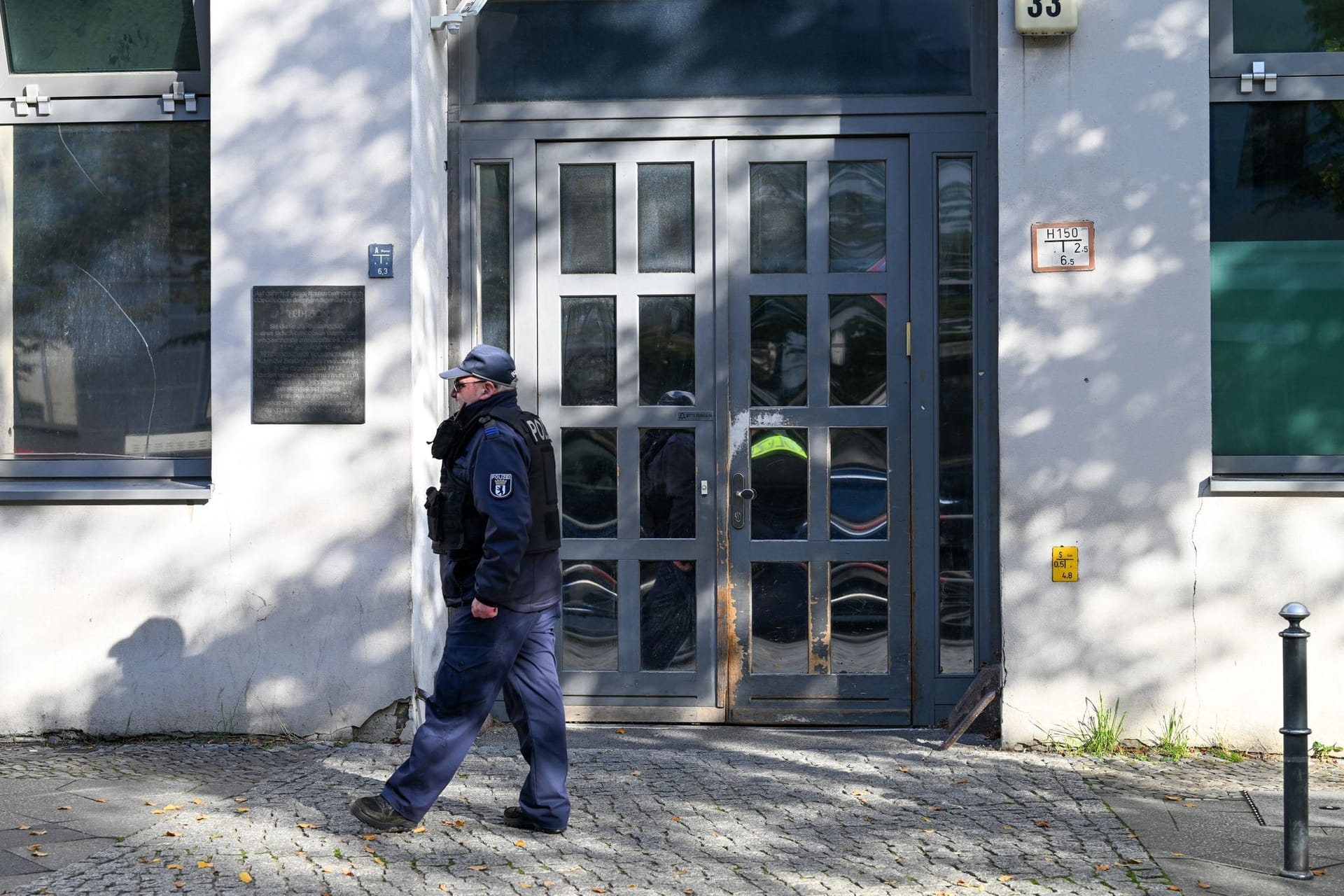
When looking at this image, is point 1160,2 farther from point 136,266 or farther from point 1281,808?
point 136,266

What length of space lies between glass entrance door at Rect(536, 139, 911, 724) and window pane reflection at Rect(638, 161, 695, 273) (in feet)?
0.04

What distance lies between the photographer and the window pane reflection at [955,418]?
7.15 m

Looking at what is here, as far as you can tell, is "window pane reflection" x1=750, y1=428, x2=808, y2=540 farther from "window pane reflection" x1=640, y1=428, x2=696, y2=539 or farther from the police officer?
the police officer

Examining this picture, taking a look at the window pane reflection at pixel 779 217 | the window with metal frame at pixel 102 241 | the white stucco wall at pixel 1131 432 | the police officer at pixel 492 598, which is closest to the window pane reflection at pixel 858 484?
the white stucco wall at pixel 1131 432

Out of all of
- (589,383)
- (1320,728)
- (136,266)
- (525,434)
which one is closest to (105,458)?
(136,266)

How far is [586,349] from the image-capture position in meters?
7.37

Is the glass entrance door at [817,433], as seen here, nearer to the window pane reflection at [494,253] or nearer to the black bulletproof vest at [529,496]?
the window pane reflection at [494,253]

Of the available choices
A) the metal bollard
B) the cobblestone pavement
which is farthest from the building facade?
the metal bollard

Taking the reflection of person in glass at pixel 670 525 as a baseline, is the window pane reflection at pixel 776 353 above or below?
above

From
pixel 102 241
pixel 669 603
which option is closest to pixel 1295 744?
pixel 669 603

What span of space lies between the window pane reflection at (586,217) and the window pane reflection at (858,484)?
5.18 feet

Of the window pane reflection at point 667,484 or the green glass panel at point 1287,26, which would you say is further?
the window pane reflection at point 667,484

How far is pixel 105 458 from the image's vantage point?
7215 millimetres

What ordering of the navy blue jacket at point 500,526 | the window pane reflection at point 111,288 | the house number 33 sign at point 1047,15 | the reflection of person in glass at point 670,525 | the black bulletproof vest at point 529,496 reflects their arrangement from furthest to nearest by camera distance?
the reflection of person in glass at point 670,525 → the window pane reflection at point 111,288 → the house number 33 sign at point 1047,15 → the black bulletproof vest at point 529,496 → the navy blue jacket at point 500,526
